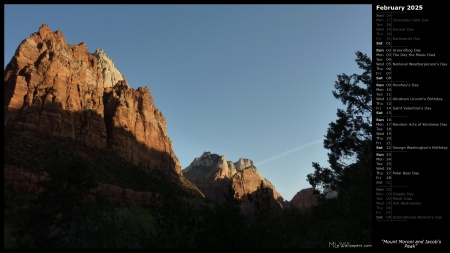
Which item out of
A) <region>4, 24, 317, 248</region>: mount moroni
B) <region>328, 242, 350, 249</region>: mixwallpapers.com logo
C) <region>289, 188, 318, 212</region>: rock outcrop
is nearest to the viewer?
<region>328, 242, 350, 249</region>: mixwallpapers.com logo

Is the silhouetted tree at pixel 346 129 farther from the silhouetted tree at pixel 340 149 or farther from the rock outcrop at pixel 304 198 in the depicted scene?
the rock outcrop at pixel 304 198

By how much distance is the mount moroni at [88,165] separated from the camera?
24.2m

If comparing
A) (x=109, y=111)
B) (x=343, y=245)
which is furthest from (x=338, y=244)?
(x=109, y=111)

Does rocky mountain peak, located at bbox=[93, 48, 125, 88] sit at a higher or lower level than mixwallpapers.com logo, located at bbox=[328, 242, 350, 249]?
higher

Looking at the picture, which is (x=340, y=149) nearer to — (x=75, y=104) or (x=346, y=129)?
(x=346, y=129)

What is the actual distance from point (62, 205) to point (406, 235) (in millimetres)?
23728

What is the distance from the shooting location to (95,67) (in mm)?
129500

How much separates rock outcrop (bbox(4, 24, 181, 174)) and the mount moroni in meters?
0.35

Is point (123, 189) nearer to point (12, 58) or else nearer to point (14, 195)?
point (14, 195)

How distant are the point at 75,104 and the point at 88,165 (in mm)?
81304

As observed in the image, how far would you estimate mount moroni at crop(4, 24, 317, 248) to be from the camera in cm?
2420

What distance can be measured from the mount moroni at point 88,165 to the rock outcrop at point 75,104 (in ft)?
1.16

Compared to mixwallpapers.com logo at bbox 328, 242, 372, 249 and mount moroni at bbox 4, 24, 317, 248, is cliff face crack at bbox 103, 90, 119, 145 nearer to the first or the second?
mount moroni at bbox 4, 24, 317, 248

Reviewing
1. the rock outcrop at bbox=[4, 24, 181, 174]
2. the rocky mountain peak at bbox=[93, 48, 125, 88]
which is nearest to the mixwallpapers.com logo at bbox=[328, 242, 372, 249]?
the rock outcrop at bbox=[4, 24, 181, 174]
